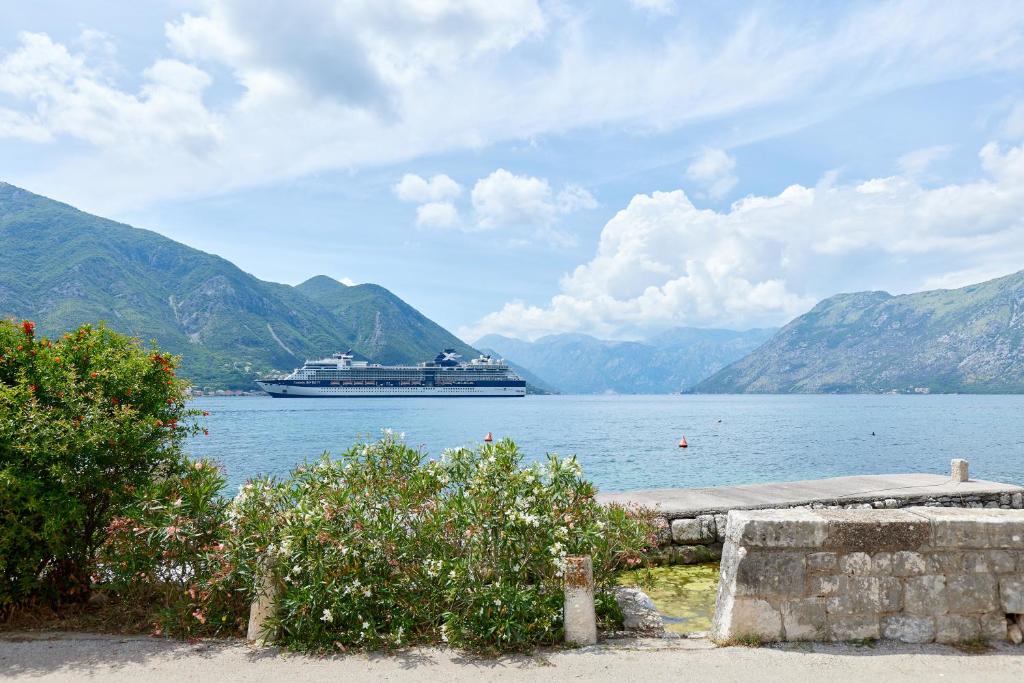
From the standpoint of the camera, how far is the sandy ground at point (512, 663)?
4.17 m

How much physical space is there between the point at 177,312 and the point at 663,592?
21732 centimetres

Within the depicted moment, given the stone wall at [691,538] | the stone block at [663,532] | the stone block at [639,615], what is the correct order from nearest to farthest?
1. the stone block at [639,615]
2. the stone block at [663,532]
3. the stone wall at [691,538]

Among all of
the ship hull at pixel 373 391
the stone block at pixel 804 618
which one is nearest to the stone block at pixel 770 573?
the stone block at pixel 804 618

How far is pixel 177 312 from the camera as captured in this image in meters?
196

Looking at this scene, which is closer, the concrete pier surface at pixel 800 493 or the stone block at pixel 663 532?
the stone block at pixel 663 532

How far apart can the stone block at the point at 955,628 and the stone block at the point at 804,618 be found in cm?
88

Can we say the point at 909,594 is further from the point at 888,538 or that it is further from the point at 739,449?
the point at 739,449

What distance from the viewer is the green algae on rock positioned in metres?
6.37

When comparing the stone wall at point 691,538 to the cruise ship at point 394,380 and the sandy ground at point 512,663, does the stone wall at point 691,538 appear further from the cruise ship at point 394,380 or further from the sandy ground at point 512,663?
the cruise ship at point 394,380

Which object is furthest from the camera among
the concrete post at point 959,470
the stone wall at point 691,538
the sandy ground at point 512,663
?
the concrete post at point 959,470

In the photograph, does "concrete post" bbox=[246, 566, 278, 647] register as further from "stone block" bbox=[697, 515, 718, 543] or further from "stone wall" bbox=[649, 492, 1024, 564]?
"stone block" bbox=[697, 515, 718, 543]

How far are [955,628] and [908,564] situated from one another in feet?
1.99

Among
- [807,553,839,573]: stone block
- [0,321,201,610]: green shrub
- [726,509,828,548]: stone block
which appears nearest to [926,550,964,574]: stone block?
[807,553,839,573]: stone block

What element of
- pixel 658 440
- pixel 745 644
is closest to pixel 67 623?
pixel 745 644
